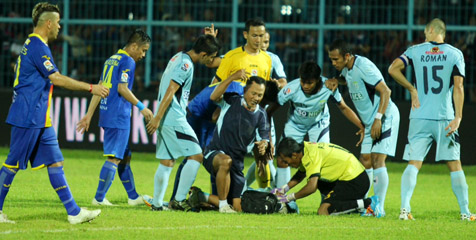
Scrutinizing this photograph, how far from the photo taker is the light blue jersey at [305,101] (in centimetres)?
1002

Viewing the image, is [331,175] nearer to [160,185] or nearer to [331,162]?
[331,162]

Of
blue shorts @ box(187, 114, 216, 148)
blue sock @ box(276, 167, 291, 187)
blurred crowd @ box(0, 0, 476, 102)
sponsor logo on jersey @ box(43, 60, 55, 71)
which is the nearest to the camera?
sponsor logo on jersey @ box(43, 60, 55, 71)

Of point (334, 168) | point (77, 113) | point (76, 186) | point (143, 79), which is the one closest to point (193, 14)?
point (143, 79)

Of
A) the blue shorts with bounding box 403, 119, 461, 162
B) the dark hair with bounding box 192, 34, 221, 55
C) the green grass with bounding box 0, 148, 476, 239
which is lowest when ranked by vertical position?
the green grass with bounding box 0, 148, 476, 239

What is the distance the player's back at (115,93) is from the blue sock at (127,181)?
0.52 meters

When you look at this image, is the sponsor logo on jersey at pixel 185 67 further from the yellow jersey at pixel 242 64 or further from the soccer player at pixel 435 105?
the soccer player at pixel 435 105

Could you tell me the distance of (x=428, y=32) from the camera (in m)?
8.95

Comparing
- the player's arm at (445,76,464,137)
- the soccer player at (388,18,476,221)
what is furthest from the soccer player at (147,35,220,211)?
the player's arm at (445,76,464,137)

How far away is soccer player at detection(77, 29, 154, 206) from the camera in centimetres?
963

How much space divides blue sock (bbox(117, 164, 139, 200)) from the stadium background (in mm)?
6061

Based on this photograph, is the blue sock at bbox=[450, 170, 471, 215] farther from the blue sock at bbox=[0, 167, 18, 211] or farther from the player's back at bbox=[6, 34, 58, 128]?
the blue sock at bbox=[0, 167, 18, 211]

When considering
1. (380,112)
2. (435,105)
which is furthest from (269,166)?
(435,105)

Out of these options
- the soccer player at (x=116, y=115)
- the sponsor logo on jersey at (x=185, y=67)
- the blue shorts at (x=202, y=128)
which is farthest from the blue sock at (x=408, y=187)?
the soccer player at (x=116, y=115)

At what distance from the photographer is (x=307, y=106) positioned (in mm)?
10047
